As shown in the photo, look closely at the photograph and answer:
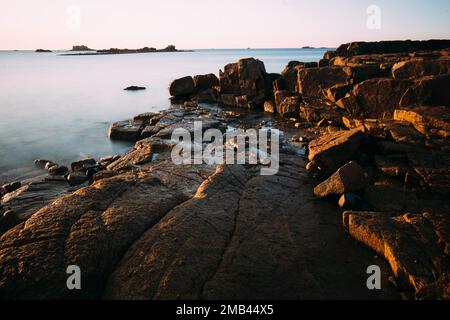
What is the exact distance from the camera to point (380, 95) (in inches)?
540

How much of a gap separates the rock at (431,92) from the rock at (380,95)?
81 cm

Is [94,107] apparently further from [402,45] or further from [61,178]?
[402,45]

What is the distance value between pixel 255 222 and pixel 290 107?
1378cm

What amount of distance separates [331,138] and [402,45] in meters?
23.7

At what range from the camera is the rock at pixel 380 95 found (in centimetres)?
1307

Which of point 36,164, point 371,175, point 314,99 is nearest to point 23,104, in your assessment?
point 36,164

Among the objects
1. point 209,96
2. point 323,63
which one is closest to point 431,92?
point 323,63

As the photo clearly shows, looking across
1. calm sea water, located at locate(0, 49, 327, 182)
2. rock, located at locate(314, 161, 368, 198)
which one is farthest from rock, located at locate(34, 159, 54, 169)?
rock, located at locate(314, 161, 368, 198)

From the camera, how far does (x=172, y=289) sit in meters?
4.47

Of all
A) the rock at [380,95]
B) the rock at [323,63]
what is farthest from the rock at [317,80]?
the rock at [380,95]

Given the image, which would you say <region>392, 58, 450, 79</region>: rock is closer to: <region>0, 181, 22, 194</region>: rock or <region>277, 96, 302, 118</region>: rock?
<region>277, 96, 302, 118</region>: rock

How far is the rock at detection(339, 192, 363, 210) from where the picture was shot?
7109 mm

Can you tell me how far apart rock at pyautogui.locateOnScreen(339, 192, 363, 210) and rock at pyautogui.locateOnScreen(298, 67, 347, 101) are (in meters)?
12.8
